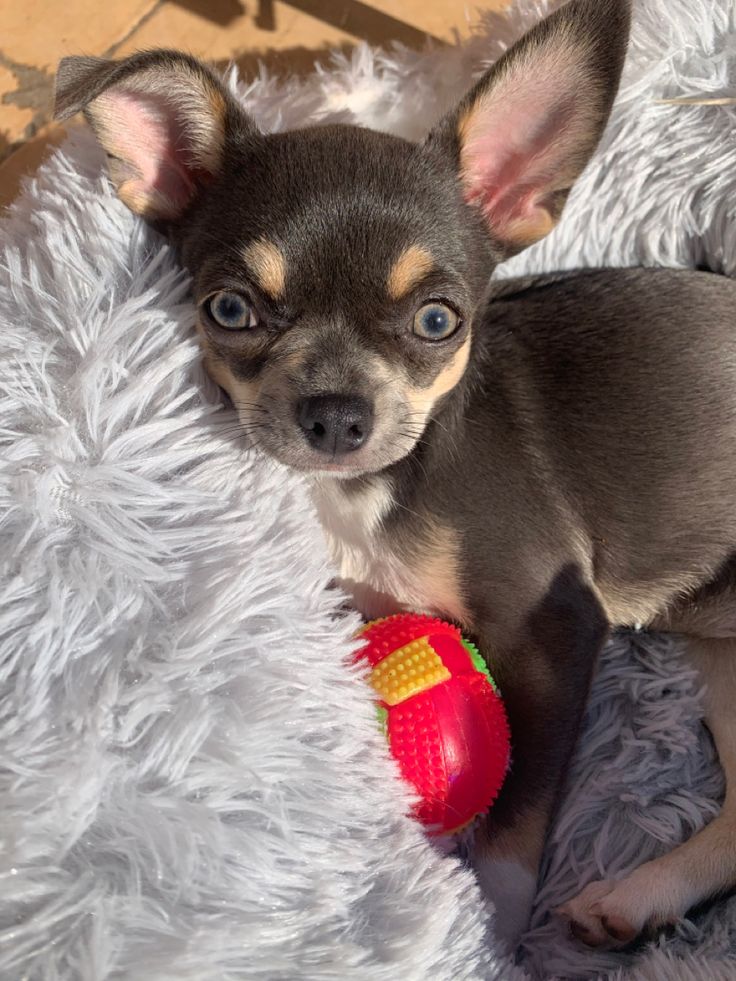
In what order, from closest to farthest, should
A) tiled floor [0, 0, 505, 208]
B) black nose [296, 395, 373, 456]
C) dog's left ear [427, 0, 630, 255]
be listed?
1. black nose [296, 395, 373, 456]
2. dog's left ear [427, 0, 630, 255]
3. tiled floor [0, 0, 505, 208]

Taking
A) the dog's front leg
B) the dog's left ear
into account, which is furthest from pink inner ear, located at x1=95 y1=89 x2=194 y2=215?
the dog's front leg

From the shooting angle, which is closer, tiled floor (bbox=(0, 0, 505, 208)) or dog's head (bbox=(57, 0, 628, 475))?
dog's head (bbox=(57, 0, 628, 475))

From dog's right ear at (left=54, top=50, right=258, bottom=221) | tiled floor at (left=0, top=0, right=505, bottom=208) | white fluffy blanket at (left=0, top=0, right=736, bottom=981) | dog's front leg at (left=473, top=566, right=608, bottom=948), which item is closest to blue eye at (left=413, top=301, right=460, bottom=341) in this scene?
white fluffy blanket at (left=0, top=0, right=736, bottom=981)

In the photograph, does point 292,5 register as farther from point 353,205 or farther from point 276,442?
point 276,442

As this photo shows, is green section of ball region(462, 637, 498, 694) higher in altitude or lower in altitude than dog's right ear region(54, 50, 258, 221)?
lower

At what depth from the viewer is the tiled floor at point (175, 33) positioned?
146 inches

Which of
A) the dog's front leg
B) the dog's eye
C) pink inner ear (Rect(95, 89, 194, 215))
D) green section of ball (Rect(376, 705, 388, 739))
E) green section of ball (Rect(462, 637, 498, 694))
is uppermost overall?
pink inner ear (Rect(95, 89, 194, 215))

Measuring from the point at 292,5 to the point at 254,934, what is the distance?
146 inches

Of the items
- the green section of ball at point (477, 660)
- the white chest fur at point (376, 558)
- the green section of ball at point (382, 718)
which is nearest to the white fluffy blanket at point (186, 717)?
the green section of ball at point (382, 718)

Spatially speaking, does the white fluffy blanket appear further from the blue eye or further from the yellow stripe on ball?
the blue eye

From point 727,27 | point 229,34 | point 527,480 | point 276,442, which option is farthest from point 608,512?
point 229,34

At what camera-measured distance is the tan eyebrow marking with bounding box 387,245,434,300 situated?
2.08 metres

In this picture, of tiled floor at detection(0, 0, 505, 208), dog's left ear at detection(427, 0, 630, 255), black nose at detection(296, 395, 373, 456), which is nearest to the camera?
black nose at detection(296, 395, 373, 456)

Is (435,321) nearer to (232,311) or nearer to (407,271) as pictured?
(407,271)
